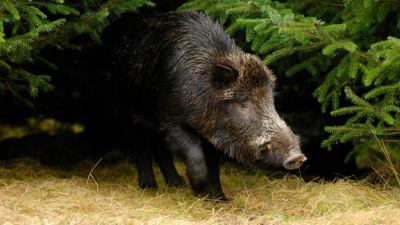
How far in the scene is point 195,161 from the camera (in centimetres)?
593

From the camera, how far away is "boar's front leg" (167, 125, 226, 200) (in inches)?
232

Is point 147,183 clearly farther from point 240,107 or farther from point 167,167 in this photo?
point 240,107

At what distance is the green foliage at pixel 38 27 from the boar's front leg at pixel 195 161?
4.17 feet

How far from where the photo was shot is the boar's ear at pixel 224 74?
5856 millimetres

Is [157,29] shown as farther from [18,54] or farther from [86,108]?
[86,108]

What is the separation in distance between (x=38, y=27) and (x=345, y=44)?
8.51 ft

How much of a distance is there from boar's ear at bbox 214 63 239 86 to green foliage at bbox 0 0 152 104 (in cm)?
105

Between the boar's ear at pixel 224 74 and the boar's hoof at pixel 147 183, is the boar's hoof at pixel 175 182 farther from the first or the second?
the boar's ear at pixel 224 74

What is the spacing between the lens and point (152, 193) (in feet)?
21.9

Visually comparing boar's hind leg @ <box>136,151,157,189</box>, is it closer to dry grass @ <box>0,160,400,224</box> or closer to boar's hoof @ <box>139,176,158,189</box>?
boar's hoof @ <box>139,176,158,189</box>

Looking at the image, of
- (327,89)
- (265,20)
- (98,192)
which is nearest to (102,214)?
(98,192)

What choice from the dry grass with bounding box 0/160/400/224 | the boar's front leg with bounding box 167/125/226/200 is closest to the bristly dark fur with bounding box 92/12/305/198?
the boar's front leg with bounding box 167/125/226/200

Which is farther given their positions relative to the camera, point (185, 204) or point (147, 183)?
point (147, 183)

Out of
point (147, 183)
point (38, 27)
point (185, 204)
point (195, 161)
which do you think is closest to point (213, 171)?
point (195, 161)
